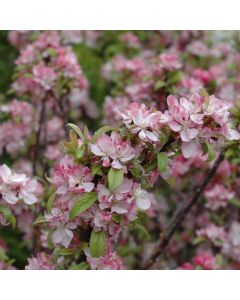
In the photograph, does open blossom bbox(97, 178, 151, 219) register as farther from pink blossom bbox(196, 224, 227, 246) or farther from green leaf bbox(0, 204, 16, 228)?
pink blossom bbox(196, 224, 227, 246)

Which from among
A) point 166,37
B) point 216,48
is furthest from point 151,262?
point 166,37

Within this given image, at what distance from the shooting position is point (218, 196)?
3041mm

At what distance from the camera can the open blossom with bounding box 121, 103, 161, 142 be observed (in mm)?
1657

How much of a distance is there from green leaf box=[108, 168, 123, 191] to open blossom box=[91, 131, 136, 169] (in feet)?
0.08

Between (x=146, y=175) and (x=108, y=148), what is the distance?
0.16 m

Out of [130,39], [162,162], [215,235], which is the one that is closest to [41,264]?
[162,162]

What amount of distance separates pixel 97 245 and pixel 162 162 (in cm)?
31

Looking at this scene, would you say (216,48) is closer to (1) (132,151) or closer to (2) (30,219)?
(2) (30,219)

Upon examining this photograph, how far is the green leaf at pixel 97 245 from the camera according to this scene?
1.67 metres

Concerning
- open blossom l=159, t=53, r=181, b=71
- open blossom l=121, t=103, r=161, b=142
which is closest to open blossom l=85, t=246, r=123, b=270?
open blossom l=121, t=103, r=161, b=142

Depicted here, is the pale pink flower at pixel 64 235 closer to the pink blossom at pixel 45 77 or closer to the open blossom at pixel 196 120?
the open blossom at pixel 196 120

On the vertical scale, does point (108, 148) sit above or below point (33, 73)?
above

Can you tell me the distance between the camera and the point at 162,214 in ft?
11.9

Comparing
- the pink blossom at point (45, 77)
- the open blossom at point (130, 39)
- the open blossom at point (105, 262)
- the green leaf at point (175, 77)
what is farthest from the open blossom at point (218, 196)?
the open blossom at point (130, 39)
